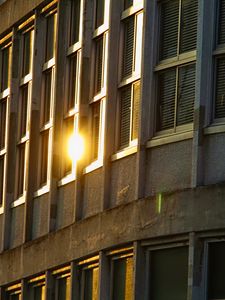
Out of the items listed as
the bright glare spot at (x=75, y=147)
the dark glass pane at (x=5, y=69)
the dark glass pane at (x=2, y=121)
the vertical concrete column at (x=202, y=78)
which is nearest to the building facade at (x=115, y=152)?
the vertical concrete column at (x=202, y=78)

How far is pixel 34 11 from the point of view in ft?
109

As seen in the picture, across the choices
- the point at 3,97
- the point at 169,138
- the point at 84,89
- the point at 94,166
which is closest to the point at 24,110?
the point at 3,97

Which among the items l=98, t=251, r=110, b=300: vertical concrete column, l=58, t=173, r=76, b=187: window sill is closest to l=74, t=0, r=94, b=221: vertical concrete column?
l=58, t=173, r=76, b=187: window sill

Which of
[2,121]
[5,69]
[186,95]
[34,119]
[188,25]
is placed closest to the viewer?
[186,95]

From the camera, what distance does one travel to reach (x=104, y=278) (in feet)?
90.6

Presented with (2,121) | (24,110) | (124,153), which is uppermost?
→ (2,121)

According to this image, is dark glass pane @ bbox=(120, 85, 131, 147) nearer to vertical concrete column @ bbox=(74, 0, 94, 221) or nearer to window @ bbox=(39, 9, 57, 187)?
vertical concrete column @ bbox=(74, 0, 94, 221)

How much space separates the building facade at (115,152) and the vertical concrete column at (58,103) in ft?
0.08

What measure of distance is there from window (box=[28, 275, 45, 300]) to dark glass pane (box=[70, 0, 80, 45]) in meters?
4.51

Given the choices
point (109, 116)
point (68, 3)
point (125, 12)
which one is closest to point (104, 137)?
point (109, 116)

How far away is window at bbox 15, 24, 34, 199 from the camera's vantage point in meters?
33.4

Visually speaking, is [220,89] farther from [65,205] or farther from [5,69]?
[5,69]

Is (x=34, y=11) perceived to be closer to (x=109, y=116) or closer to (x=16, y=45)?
(x=16, y=45)

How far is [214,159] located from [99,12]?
18.3 feet
